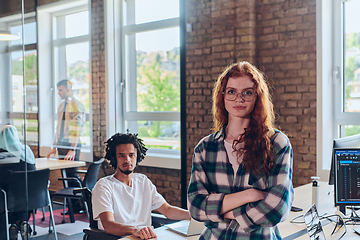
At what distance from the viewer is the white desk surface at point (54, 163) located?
11.7 feet

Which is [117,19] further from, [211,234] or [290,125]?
[211,234]

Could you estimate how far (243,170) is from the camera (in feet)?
4.64

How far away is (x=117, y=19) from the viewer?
16.8 ft

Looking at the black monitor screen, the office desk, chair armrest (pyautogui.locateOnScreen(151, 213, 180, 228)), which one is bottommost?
chair armrest (pyautogui.locateOnScreen(151, 213, 180, 228))

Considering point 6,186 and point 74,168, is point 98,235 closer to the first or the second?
point 6,186

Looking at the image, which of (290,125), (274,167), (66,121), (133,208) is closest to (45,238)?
(66,121)

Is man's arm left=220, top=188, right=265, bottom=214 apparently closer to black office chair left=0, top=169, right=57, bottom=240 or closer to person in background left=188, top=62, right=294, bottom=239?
person in background left=188, top=62, right=294, bottom=239

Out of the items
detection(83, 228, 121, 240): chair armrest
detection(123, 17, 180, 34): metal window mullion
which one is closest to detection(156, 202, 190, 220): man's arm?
detection(83, 228, 121, 240): chair armrest

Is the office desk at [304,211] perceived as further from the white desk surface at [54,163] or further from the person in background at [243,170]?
the white desk surface at [54,163]

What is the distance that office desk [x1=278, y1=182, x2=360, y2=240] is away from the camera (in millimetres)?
2068

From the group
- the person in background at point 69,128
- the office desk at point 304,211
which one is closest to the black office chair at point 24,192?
the person in background at point 69,128

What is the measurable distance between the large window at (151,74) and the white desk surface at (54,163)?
0.88m

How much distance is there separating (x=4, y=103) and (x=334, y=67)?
3.29 metres

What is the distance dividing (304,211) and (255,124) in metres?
1.35
